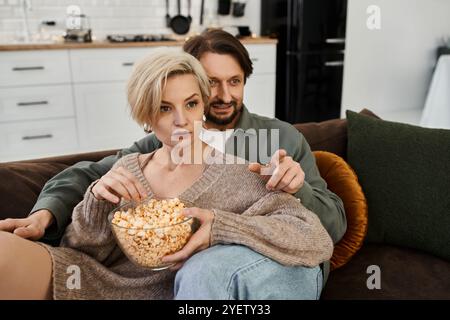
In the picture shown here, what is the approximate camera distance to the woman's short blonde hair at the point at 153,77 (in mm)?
1113

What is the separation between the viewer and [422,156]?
1.45 metres

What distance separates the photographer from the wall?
4.52 meters

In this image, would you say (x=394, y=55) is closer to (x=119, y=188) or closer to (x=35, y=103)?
(x=35, y=103)

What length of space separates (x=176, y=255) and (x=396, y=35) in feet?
15.5

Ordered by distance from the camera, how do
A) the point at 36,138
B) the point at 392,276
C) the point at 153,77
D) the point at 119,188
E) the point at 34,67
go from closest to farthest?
the point at 119,188
the point at 153,77
the point at 392,276
the point at 34,67
the point at 36,138

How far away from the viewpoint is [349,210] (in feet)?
4.74

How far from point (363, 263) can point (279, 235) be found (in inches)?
23.4

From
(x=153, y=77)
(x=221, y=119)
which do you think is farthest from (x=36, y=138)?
(x=153, y=77)

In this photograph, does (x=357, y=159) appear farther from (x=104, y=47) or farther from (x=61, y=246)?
(x=104, y=47)

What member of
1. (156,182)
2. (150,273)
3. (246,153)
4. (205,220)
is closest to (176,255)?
(205,220)

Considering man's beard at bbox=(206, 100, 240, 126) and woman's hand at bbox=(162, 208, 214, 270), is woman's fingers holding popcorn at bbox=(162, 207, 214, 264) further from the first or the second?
man's beard at bbox=(206, 100, 240, 126)

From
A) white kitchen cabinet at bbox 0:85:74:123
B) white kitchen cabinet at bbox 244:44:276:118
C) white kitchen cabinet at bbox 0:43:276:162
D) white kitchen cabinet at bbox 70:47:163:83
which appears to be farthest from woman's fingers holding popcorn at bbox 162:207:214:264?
white kitchen cabinet at bbox 244:44:276:118

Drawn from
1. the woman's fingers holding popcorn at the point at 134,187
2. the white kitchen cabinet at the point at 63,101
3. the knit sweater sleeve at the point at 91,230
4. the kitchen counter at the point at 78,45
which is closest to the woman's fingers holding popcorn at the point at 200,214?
the woman's fingers holding popcorn at the point at 134,187

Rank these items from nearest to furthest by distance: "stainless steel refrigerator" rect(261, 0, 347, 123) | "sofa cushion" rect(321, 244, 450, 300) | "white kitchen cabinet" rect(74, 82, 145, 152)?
1. "sofa cushion" rect(321, 244, 450, 300)
2. "white kitchen cabinet" rect(74, 82, 145, 152)
3. "stainless steel refrigerator" rect(261, 0, 347, 123)
